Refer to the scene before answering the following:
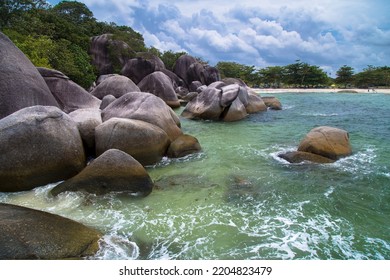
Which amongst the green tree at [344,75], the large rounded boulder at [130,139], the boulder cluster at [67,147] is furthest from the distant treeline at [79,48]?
the large rounded boulder at [130,139]

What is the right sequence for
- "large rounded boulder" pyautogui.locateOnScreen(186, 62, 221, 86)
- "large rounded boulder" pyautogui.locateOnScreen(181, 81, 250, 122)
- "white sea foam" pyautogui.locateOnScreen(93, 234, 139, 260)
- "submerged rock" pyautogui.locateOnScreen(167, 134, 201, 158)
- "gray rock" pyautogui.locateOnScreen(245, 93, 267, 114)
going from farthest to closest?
"large rounded boulder" pyautogui.locateOnScreen(186, 62, 221, 86), "gray rock" pyautogui.locateOnScreen(245, 93, 267, 114), "large rounded boulder" pyautogui.locateOnScreen(181, 81, 250, 122), "submerged rock" pyautogui.locateOnScreen(167, 134, 201, 158), "white sea foam" pyautogui.locateOnScreen(93, 234, 139, 260)

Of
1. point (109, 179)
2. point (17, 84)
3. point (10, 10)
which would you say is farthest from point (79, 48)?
point (109, 179)

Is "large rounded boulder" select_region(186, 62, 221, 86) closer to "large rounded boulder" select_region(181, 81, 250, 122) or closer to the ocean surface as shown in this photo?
"large rounded boulder" select_region(181, 81, 250, 122)

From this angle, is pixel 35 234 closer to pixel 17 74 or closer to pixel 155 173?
pixel 155 173

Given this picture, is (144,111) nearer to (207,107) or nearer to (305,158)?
(305,158)

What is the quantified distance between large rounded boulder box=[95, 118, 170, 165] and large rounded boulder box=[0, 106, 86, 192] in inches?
39.0

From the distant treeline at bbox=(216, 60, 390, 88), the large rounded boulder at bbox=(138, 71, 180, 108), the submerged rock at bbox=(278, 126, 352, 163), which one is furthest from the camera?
the distant treeline at bbox=(216, 60, 390, 88)

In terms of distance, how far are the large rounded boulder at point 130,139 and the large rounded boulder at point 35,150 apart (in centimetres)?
99

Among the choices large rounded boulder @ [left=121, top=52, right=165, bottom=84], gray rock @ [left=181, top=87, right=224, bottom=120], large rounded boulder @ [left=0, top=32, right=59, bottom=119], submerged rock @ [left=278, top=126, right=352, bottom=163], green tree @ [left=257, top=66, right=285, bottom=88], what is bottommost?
submerged rock @ [left=278, top=126, right=352, bottom=163]

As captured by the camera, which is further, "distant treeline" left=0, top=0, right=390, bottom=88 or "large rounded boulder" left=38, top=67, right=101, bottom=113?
"distant treeline" left=0, top=0, right=390, bottom=88

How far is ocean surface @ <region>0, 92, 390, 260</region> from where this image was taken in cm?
430

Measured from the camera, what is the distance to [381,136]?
11.8 meters

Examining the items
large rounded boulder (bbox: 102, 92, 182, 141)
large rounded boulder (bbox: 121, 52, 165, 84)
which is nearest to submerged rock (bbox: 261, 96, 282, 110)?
large rounded boulder (bbox: 121, 52, 165, 84)

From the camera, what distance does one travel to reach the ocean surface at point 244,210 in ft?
14.1
